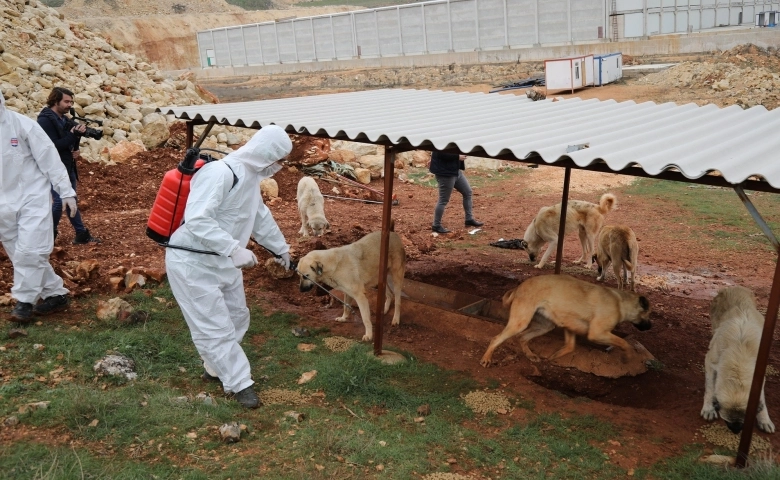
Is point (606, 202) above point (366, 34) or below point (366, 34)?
below

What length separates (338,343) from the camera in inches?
302

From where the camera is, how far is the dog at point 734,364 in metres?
5.50

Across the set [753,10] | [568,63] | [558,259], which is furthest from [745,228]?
[753,10]

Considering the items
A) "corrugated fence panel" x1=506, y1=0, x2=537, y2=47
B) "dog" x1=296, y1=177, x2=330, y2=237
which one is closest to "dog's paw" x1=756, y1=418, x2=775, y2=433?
"dog" x1=296, y1=177, x2=330, y2=237

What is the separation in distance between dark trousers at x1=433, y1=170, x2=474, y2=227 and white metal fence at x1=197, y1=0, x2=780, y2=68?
70.2 ft

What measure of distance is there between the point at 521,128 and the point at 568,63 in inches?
810

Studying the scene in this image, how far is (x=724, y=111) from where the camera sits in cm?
827

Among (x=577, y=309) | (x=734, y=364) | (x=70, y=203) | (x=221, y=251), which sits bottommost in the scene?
(x=734, y=364)

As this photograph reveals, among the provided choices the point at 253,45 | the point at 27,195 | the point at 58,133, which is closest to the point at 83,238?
the point at 58,133

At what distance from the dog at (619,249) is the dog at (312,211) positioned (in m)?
4.52

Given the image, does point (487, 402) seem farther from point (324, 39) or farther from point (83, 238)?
point (324, 39)

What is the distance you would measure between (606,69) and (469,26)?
10218mm

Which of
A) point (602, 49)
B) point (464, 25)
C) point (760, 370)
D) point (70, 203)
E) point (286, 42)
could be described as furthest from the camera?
point (286, 42)

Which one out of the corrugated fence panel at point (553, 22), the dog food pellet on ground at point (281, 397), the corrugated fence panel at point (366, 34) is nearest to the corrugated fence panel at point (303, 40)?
the corrugated fence panel at point (366, 34)
